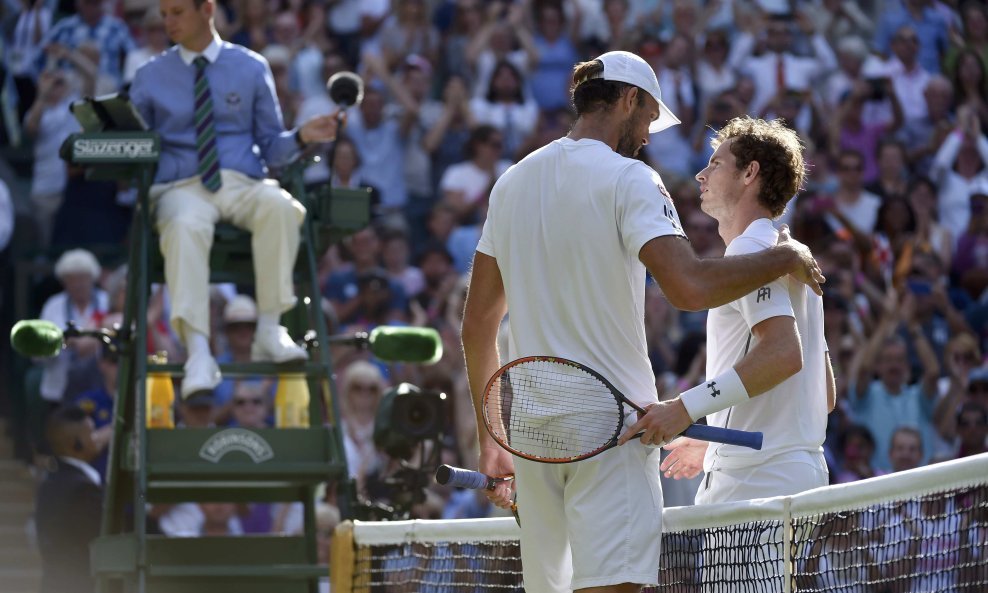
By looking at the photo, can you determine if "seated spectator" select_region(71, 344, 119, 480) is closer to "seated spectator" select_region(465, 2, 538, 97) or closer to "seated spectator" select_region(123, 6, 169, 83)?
"seated spectator" select_region(123, 6, 169, 83)

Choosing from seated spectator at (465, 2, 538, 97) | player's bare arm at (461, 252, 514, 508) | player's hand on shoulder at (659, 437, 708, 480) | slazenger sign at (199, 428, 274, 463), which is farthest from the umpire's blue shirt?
seated spectator at (465, 2, 538, 97)

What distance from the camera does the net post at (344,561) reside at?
666cm

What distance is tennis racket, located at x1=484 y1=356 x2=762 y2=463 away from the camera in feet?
14.0

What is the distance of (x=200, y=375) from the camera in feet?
24.3

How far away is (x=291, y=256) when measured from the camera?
780 centimetres

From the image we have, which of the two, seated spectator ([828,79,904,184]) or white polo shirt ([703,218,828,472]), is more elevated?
seated spectator ([828,79,904,184])

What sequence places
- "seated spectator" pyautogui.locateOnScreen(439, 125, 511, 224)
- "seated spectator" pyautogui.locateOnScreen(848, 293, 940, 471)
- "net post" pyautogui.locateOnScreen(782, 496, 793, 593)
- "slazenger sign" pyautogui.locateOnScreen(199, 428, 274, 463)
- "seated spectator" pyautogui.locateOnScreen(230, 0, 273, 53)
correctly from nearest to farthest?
"net post" pyautogui.locateOnScreen(782, 496, 793, 593)
"slazenger sign" pyautogui.locateOnScreen(199, 428, 274, 463)
"seated spectator" pyautogui.locateOnScreen(848, 293, 940, 471)
"seated spectator" pyautogui.locateOnScreen(439, 125, 511, 224)
"seated spectator" pyautogui.locateOnScreen(230, 0, 273, 53)

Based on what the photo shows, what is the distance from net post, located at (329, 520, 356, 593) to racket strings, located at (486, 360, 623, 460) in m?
2.41

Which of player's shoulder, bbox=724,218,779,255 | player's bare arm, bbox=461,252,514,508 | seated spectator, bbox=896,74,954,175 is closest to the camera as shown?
player's shoulder, bbox=724,218,779,255

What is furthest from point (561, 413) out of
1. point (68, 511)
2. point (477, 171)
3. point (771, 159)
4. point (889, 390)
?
point (477, 171)

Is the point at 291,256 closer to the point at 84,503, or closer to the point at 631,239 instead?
the point at 84,503

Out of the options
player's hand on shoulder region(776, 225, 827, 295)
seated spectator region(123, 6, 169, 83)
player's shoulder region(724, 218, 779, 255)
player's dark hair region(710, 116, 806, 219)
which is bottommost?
player's hand on shoulder region(776, 225, 827, 295)

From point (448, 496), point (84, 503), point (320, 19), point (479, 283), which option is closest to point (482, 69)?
point (320, 19)

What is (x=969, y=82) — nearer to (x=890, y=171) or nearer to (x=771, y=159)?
(x=890, y=171)
